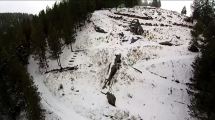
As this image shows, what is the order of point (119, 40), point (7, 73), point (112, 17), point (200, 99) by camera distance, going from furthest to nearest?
point (112, 17) → point (119, 40) → point (7, 73) → point (200, 99)

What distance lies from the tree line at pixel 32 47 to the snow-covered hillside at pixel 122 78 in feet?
9.91

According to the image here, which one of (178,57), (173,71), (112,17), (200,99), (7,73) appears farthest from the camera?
(112,17)

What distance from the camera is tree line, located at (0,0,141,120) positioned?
3778 centimetres

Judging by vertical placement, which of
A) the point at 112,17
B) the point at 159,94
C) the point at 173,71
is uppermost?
the point at 112,17

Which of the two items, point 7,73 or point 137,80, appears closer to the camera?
point 7,73

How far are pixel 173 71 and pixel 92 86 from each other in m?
16.2

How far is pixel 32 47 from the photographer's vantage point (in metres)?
55.4

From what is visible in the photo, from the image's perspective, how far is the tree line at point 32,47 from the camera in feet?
124

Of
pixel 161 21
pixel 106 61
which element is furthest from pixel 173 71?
pixel 161 21

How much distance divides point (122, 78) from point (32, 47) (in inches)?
890

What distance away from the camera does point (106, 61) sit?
166ft

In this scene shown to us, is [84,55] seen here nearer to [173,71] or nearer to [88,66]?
[88,66]

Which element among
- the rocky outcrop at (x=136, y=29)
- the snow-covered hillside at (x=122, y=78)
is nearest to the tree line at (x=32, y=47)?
the snow-covered hillside at (x=122, y=78)

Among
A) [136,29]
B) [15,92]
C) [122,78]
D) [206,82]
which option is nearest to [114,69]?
[122,78]
